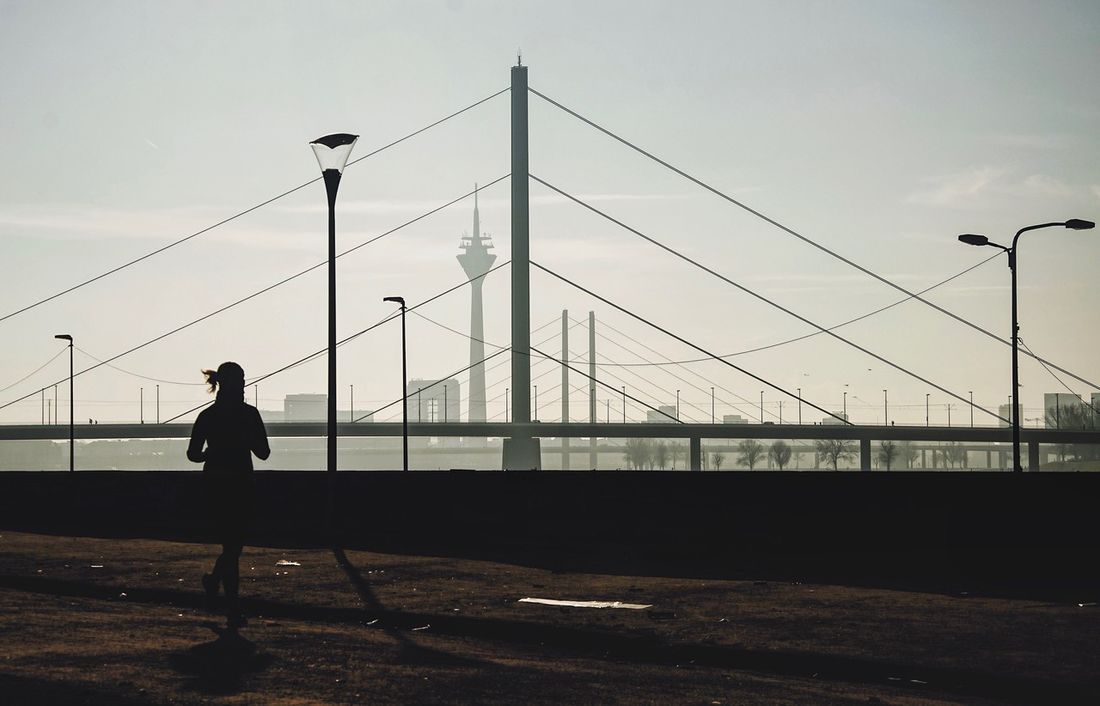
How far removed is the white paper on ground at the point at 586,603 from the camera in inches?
387

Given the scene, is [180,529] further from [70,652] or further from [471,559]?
[70,652]

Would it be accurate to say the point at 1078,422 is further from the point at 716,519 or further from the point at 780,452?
the point at 716,519

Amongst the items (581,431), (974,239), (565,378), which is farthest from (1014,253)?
(565,378)

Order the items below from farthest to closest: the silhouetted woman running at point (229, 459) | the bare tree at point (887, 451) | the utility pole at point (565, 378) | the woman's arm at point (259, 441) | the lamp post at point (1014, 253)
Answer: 1. the bare tree at point (887, 451)
2. the utility pole at point (565, 378)
3. the lamp post at point (1014, 253)
4. the silhouetted woman running at point (229, 459)
5. the woman's arm at point (259, 441)

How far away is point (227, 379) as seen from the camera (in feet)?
31.3

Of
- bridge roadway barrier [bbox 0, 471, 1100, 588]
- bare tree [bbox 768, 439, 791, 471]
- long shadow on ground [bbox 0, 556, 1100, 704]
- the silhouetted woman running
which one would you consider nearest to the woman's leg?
the silhouetted woman running

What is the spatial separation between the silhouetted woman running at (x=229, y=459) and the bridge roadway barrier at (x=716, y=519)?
16.9 ft

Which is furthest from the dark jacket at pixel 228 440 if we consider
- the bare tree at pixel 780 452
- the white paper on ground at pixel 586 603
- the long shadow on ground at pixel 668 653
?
the bare tree at pixel 780 452

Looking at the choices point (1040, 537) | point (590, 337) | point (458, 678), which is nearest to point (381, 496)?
point (1040, 537)

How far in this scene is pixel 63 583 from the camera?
11.5m

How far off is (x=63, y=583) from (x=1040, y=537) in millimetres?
10645

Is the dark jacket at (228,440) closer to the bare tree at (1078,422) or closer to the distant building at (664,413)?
the distant building at (664,413)

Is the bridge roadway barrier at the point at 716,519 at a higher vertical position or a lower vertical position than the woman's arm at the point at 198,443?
lower

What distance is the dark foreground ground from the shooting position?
665 centimetres
